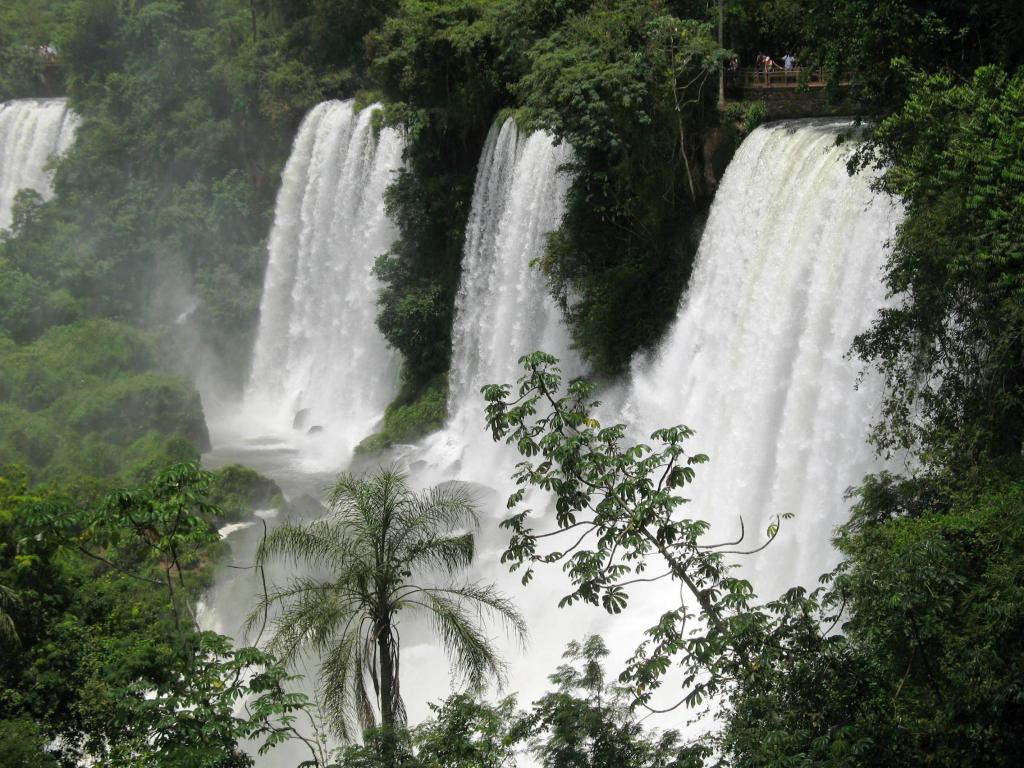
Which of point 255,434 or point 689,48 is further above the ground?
point 255,434

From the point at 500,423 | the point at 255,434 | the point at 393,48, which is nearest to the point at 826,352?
the point at 500,423

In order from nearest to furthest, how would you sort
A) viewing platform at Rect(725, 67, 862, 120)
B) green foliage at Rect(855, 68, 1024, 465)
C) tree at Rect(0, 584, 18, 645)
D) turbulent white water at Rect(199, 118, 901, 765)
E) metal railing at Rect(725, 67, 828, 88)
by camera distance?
1. green foliage at Rect(855, 68, 1024, 465)
2. tree at Rect(0, 584, 18, 645)
3. turbulent white water at Rect(199, 118, 901, 765)
4. viewing platform at Rect(725, 67, 862, 120)
5. metal railing at Rect(725, 67, 828, 88)

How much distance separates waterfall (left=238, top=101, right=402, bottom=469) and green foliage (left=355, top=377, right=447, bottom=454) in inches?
54.4

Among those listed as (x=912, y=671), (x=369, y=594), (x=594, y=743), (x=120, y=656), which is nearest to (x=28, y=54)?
(x=120, y=656)

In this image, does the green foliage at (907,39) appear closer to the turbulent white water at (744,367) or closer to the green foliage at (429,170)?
the turbulent white water at (744,367)

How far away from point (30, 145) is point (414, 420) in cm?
2665

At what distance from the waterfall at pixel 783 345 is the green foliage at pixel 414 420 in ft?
26.6

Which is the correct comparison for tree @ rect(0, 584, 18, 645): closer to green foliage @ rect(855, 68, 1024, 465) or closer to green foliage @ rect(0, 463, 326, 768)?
green foliage @ rect(0, 463, 326, 768)

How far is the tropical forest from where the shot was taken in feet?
28.8

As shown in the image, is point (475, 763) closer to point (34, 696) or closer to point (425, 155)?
point (34, 696)

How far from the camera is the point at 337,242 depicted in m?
30.1

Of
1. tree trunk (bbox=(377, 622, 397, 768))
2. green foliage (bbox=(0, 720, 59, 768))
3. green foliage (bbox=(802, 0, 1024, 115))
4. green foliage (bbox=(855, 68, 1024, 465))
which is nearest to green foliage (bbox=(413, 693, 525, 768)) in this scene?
tree trunk (bbox=(377, 622, 397, 768))

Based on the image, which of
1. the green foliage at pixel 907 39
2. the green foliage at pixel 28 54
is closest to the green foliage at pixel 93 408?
the green foliage at pixel 907 39

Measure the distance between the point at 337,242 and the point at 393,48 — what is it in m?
5.44
